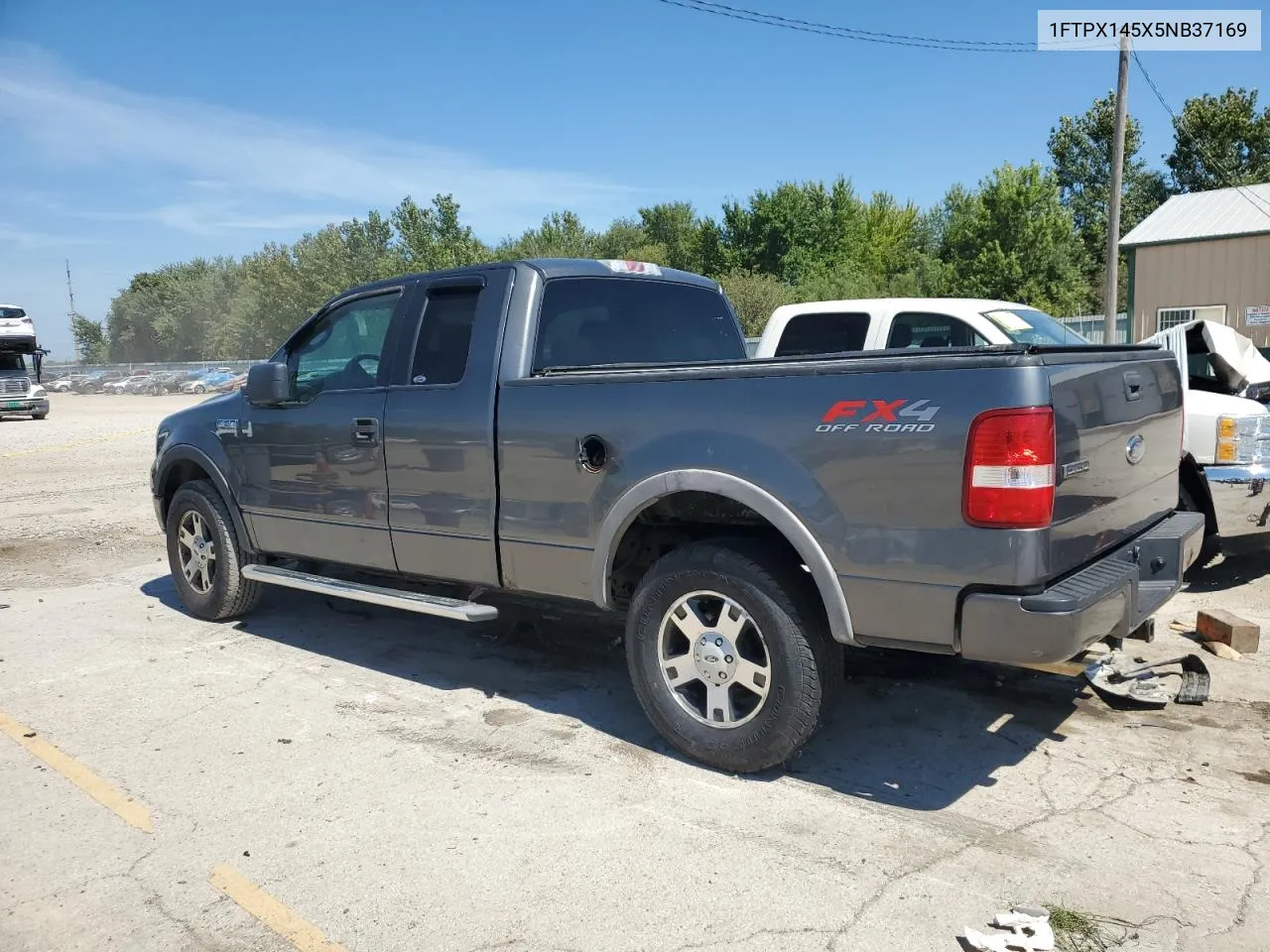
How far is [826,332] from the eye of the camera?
311 inches

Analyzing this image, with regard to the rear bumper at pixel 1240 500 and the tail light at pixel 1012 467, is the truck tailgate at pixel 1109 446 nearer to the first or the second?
the tail light at pixel 1012 467

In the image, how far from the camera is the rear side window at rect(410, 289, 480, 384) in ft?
15.5

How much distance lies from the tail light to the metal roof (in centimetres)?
2808

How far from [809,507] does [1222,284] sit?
28.8 metres

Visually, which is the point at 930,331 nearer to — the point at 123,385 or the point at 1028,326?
the point at 1028,326

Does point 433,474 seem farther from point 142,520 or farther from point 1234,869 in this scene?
point 142,520

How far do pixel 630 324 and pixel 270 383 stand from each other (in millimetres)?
2005

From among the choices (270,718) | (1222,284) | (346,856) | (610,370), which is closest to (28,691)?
(270,718)

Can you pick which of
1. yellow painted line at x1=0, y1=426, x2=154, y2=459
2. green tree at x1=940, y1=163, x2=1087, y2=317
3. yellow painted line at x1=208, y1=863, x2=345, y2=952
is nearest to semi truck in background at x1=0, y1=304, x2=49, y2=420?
yellow painted line at x1=0, y1=426, x2=154, y2=459

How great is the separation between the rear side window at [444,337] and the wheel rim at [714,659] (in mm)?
1634

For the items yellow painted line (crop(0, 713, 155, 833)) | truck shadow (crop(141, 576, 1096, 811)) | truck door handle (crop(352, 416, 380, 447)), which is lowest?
truck shadow (crop(141, 576, 1096, 811))

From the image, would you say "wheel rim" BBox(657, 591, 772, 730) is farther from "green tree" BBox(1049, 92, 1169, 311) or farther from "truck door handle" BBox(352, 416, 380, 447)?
"green tree" BBox(1049, 92, 1169, 311)

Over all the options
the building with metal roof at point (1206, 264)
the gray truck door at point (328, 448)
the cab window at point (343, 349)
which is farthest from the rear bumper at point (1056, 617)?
the building with metal roof at point (1206, 264)

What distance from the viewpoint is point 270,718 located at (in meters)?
4.64
